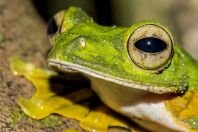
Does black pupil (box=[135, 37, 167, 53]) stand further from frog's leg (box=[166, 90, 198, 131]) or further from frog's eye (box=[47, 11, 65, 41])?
frog's eye (box=[47, 11, 65, 41])

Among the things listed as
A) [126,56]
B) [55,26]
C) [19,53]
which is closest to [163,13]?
[19,53]

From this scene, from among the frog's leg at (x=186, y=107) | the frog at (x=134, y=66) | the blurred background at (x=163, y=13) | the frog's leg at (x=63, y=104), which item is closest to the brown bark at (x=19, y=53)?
the frog's leg at (x=63, y=104)

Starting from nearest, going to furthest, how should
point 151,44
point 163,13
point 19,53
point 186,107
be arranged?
point 151,44
point 186,107
point 19,53
point 163,13

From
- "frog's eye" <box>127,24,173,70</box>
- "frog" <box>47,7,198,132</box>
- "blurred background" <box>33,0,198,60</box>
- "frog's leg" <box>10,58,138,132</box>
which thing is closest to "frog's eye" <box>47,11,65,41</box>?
"frog" <box>47,7,198,132</box>

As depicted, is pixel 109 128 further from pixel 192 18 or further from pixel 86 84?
pixel 192 18

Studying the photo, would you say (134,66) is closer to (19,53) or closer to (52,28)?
(52,28)

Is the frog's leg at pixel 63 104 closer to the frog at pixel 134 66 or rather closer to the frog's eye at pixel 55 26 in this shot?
the frog at pixel 134 66
